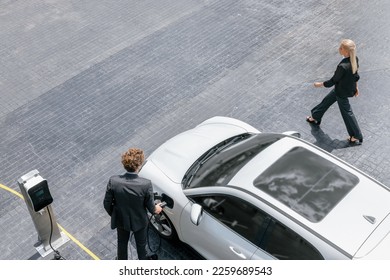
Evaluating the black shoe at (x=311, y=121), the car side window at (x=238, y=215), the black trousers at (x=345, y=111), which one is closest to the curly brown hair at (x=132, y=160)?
the car side window at (x=238, y=215)

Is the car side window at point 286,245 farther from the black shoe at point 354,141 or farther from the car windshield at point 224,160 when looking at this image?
the black shoe at point 354,141

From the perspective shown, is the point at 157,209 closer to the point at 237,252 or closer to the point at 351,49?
the point at 237,252

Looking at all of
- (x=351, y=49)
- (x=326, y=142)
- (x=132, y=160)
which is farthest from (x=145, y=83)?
(x=132, y=160)

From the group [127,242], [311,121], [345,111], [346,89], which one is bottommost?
[311,121]

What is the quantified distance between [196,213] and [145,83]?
485 centimetres

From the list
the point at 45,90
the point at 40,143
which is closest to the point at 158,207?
the point at 40,143

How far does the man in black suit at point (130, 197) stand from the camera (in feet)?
18.4

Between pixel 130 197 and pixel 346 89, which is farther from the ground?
pixel 130 197

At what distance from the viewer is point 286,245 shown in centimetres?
543

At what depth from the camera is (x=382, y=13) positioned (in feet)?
39.8

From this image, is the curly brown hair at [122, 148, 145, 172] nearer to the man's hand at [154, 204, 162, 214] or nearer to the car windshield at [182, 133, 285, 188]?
the man's hand at [154, 204, 162, 214]

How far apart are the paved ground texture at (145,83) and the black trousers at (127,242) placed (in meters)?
0.65

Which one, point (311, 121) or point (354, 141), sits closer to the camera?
point (354, 141)

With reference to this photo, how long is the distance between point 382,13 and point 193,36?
5.10m
